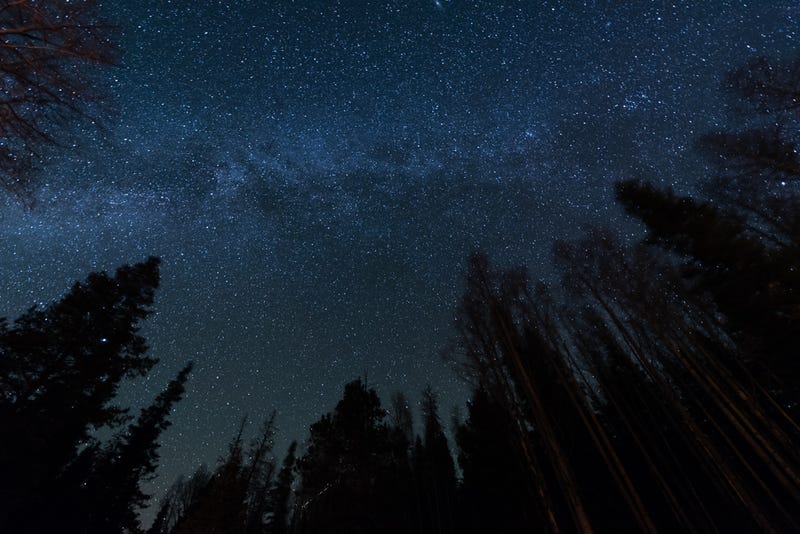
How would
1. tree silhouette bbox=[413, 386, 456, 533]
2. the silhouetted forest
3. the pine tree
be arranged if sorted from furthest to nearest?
the pine tree
tree silhouette bbox=[413, 386, 456, 533]
the silhouetted forest

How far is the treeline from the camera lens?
521 inches

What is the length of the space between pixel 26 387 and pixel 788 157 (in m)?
27.1

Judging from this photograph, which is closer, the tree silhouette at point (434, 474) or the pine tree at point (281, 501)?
the tree silhouette at point (434, 474)

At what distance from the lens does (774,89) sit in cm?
895

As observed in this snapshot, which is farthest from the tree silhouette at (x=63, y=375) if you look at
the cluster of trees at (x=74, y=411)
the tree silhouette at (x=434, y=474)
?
the tree silhouette at (x=434, y=474)

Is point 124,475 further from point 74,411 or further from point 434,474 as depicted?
point 434,474

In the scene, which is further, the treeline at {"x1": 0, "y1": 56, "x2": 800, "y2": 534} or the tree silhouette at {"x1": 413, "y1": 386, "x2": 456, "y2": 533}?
the tree silhouette at {"x1": 413, "y1": 386, "x2": 456, "y2": 533}

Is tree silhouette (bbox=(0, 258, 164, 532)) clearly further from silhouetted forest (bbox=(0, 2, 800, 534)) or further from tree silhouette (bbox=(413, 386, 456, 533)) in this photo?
tree silhouette (bbox=(413, 386, 456, 533))

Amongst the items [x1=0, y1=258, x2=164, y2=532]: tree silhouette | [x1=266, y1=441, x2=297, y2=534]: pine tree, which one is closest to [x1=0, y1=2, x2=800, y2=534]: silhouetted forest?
[x1=0, y1=258, x2=164, y2=532]: tree silhouette

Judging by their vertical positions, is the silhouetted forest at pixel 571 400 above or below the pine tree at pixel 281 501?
below

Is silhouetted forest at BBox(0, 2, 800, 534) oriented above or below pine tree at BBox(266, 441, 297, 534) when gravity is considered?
below

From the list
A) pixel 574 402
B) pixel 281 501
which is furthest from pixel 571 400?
pixel 281 501

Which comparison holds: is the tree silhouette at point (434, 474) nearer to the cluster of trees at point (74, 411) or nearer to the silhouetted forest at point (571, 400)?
the silhouetted forest at point (571, 400)

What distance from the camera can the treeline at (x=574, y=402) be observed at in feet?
43.4
